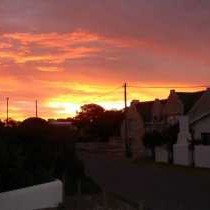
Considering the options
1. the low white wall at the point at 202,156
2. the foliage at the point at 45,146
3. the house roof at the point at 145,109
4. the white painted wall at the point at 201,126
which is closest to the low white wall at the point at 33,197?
the foliage at the point at 45,146

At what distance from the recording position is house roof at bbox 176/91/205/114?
76.7 metres

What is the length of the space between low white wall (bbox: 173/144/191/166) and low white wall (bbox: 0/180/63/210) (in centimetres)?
3236

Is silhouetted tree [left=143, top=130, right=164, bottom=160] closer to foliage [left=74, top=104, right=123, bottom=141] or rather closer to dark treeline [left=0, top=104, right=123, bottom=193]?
dark treeline [left=0, top=104, right=123, bottom=193]

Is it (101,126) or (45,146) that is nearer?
(45,146)

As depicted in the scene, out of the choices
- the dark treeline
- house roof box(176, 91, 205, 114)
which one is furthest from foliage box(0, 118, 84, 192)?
house roof box(176, 91, 205, 114)

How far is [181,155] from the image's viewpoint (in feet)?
196

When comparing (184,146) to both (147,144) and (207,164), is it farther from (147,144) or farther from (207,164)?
(147,144)

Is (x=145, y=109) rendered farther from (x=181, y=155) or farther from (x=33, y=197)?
(x=33, y=197)

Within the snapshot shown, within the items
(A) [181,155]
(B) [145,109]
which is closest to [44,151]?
(A) [181,155]

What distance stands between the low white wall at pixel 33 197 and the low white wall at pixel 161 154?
39.3 metres

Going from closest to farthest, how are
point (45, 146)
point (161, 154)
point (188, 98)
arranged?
point (45, 146) < point (161, 154) < point (188, 98)

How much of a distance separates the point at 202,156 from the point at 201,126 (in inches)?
505

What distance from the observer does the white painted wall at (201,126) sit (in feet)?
218

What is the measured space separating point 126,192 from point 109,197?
110 inches
